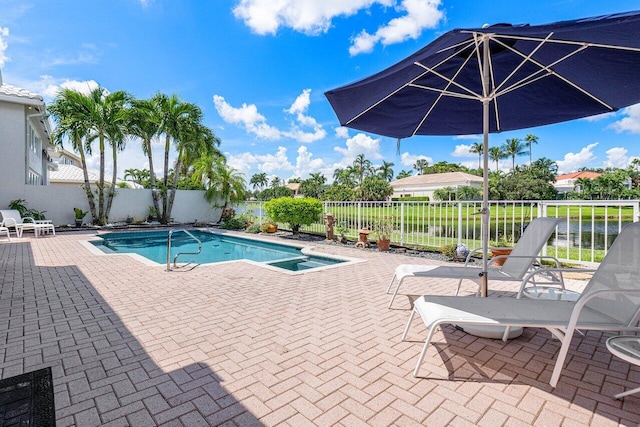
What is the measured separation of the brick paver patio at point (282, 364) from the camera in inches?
76.3

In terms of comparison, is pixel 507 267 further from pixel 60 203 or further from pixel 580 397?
pixel 60 203

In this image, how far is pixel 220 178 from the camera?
54.2 feet

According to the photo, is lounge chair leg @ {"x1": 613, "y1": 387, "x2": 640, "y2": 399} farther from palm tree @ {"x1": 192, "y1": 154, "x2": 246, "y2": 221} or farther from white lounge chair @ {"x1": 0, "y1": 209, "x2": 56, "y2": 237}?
palm tree @ {"x1": 192, "y1": 154, "x2": 246, "y2": 221}

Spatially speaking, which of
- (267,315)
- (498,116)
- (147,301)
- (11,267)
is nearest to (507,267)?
(498,116)

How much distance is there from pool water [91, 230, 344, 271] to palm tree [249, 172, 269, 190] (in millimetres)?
75346

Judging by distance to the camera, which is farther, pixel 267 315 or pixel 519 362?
pixel 267 315

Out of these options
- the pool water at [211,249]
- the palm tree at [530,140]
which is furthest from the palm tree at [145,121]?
the palm tree at [530,140]

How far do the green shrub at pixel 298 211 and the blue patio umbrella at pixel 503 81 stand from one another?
6870mm

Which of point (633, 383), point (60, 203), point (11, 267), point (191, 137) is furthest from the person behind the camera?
point (191, 137)

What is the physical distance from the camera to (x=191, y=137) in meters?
15.8

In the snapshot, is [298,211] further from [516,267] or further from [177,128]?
[177,128]

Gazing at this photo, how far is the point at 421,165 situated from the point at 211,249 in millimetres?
73219

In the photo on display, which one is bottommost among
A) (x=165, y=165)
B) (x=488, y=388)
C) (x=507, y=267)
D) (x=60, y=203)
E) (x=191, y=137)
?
(x=488, y=388)

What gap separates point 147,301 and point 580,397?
450 cm
